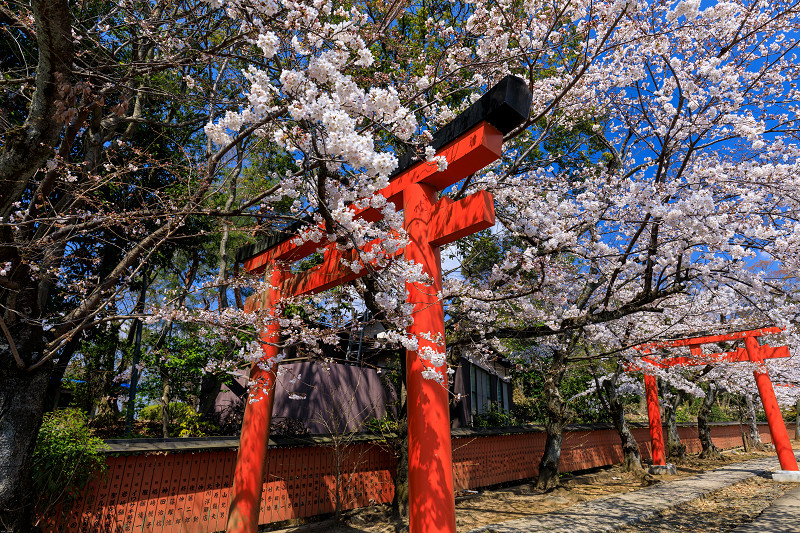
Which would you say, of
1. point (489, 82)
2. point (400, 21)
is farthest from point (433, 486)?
point (400, 21)

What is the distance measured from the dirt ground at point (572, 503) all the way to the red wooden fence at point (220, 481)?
37 cm

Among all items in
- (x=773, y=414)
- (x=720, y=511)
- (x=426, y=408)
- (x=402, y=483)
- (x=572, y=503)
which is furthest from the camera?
(x=773, y=414)

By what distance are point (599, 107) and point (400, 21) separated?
189 inches

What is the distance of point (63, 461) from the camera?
4758mm

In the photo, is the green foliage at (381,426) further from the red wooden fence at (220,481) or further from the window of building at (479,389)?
the window of building at (479,389)

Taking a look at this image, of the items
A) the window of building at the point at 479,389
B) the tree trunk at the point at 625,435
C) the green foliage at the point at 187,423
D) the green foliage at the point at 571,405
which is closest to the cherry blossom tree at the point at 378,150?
the green foliage at the point at 187,423

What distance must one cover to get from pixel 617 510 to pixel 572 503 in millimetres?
996

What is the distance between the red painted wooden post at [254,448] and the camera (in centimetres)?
543

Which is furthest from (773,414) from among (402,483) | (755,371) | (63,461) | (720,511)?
(63,461)

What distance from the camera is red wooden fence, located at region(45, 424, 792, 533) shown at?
5145mm

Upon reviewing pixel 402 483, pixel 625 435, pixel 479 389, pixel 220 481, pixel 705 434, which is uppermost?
pixel 479 389

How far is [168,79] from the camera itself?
8.20m

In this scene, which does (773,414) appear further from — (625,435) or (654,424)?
(625,435)

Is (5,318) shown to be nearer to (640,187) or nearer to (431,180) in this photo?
(431,180)
